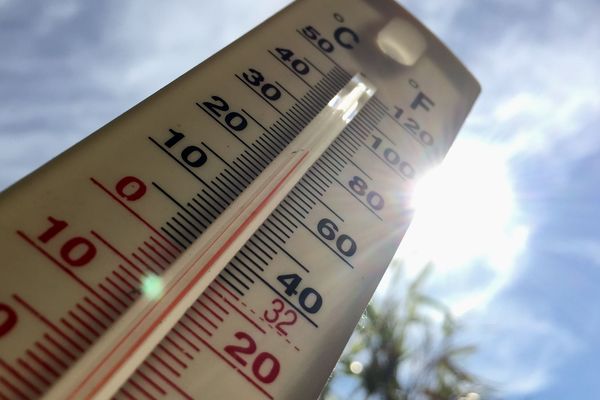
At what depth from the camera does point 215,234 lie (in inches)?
32.7

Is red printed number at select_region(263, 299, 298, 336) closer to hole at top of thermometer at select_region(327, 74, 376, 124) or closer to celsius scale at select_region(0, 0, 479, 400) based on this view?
celsius scale at select_region(0, 0, 479, 400)

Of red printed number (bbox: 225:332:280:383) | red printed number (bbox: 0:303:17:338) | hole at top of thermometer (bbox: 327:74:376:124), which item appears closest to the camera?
red printed number (bbox: 0:303:17:338)

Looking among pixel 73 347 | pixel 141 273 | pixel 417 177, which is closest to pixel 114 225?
pixel 141 273

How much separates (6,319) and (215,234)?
12.3 inches

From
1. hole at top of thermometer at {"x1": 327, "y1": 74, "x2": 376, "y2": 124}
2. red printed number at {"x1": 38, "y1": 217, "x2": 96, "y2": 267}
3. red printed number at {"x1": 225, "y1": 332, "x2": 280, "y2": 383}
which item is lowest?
red printed number at {"x1": 38, "y1": 217, "x2": 96, "y2": 267}

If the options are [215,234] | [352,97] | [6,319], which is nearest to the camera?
[6,319]

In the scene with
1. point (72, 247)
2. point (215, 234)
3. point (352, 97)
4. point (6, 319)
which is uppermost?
point (352, 97)

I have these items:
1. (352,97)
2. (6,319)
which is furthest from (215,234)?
(352,97)

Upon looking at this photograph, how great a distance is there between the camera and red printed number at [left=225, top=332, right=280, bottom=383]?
0.83m

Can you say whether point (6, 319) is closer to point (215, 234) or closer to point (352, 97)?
point (215, 234)

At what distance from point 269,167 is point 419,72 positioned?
89cm

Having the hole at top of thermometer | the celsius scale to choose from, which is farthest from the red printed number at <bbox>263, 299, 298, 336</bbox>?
the hole at top of thermometer

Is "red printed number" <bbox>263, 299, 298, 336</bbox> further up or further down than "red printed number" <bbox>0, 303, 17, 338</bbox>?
further up

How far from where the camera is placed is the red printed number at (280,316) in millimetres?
902
